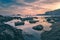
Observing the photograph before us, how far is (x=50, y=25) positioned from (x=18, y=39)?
2108 centimetres

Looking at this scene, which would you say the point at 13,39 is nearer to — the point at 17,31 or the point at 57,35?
the point at 17,31

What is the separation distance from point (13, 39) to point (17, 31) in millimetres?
4798

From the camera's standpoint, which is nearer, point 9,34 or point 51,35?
point 9,34

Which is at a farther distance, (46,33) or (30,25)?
(30,25)

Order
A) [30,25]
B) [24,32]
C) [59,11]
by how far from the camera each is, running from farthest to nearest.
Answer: [59,11] → [30,25] → [24,32]

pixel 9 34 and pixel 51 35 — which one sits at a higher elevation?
pixel 9 34

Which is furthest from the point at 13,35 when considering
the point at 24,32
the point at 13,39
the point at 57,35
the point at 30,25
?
the point at 30,25

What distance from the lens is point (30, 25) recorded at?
76438 mm

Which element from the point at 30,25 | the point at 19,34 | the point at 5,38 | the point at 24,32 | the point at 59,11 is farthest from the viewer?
the point at 59,11

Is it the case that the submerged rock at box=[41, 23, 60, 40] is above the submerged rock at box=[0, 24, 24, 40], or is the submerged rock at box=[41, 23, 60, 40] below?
below

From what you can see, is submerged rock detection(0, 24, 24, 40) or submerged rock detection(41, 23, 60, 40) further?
submerged rock detection(41, 23, 60, 40)

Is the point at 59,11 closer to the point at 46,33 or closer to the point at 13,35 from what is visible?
the point at 46,33

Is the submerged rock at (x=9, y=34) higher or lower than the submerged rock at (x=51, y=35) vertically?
higher

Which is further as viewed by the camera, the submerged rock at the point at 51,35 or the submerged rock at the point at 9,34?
the submerged rock at the point at 51,35
